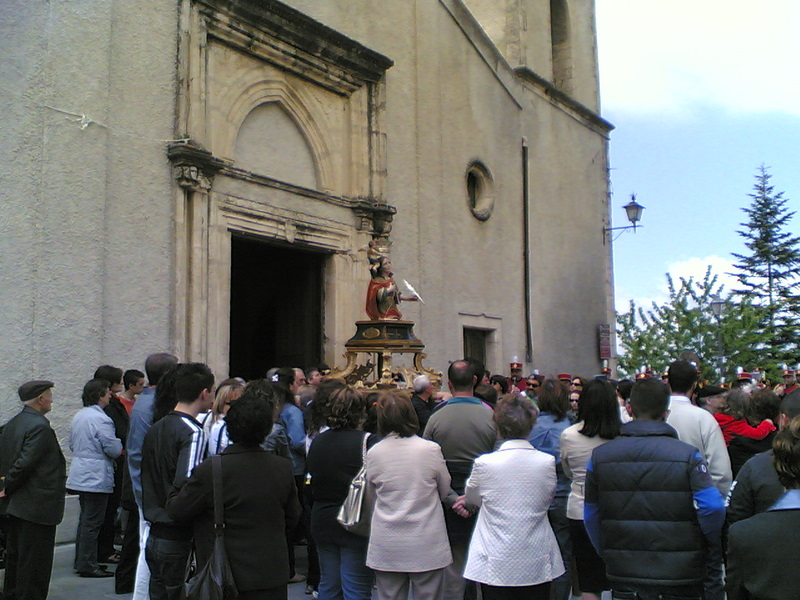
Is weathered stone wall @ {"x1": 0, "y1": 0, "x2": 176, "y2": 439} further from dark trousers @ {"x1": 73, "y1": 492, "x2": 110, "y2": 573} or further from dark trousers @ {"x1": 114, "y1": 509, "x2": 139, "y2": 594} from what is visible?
dark trousers @ {"x1": 114, "y1": 509, "x2": 139, "y2": 594}

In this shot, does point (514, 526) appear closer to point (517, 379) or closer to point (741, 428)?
point (741, 428)

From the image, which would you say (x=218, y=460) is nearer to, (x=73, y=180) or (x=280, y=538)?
(x=280, y=538)

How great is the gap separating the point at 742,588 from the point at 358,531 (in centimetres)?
256

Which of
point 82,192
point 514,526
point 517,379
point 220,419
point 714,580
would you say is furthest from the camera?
point 517,379

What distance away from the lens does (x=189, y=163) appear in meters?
10.2

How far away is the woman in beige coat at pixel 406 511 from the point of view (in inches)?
185

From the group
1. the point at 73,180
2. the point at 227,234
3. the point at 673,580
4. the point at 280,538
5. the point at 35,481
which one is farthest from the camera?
the point at 227,234

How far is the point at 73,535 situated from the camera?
27.9ft

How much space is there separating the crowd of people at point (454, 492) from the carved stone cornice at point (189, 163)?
453cm

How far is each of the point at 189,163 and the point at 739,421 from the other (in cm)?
707

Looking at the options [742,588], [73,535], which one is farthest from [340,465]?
[73,535]

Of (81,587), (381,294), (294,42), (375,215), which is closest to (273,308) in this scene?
(375,215)

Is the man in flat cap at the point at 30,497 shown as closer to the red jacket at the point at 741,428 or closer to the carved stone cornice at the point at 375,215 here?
the red jacket at the point at 741,428

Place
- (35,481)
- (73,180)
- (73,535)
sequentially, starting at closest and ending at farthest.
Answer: (35,481)
(73,535)
(73,180)
